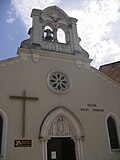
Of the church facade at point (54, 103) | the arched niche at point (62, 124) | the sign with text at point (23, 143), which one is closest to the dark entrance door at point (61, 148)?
the church facade at point (54, 103)

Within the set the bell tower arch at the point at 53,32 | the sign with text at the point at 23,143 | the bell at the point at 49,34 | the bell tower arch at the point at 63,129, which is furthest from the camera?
the bell at the point at 49,34

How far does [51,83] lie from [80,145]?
3927mm

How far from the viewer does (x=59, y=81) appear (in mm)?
11984

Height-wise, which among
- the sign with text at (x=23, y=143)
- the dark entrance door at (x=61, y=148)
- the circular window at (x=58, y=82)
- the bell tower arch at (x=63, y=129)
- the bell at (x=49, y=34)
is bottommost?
the dark entrance door at (x=61, y=148)

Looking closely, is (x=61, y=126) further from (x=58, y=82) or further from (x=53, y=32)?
(x=53, y=32)

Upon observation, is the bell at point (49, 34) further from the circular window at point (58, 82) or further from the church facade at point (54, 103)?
the circular window at point (58, 82)

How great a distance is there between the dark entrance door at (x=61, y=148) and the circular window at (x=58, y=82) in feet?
9.43

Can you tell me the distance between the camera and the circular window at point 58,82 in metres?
11.6

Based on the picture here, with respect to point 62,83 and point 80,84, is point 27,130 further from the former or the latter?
point 80,84

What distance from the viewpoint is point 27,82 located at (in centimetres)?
1088

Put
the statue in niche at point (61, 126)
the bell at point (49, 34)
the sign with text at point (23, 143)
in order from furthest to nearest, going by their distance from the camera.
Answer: the bell at point (49, 34) < the statue in niche at point (61, 126) < the sign with text at point (23, 143)

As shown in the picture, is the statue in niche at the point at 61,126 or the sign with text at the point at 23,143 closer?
the sign with text at the point at 23,143

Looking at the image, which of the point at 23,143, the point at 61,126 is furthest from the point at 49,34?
the point at 23,143

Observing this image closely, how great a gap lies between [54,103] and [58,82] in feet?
4.94
